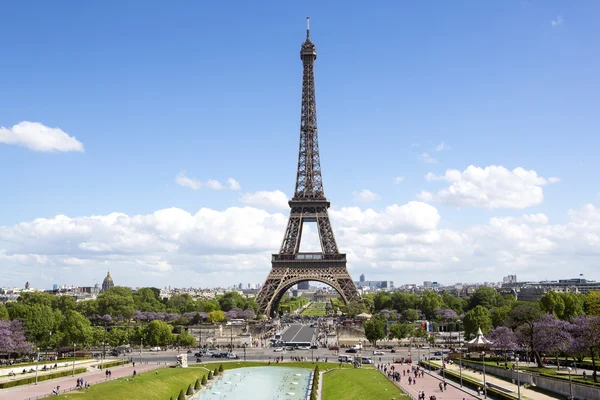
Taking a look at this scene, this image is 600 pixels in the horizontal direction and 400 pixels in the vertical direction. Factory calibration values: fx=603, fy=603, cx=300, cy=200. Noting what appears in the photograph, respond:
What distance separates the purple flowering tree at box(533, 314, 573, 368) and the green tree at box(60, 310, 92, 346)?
6627 centimetres

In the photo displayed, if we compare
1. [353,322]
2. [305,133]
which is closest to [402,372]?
[353,322]

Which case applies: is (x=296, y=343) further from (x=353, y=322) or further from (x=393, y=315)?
(x=393, y=315)

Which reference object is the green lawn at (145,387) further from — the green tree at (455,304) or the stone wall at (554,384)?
the green tree at (455,304)

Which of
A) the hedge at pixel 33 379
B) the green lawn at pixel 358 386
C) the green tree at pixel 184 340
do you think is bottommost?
the green lawn at pixel 358 386

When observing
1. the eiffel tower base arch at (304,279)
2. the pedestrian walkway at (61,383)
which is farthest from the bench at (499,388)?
the eiffel tower base arch at (304,279)

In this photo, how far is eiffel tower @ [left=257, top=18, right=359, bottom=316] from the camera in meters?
133

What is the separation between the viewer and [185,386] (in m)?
68.8

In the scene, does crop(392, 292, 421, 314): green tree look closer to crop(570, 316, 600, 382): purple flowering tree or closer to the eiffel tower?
the eiffel tower

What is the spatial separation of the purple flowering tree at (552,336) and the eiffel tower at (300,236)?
211 feet

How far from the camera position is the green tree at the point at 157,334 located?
102625 millimetres

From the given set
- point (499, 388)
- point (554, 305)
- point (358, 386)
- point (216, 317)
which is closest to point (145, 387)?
point (358, 386)

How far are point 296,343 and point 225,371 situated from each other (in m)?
30.5

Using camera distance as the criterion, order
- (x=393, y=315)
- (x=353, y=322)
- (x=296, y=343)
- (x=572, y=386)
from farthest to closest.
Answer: (x=393, y=315)
(x=353, y=322)
(x=296, y=343)
(x=572, y=386)

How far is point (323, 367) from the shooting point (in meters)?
82.9
